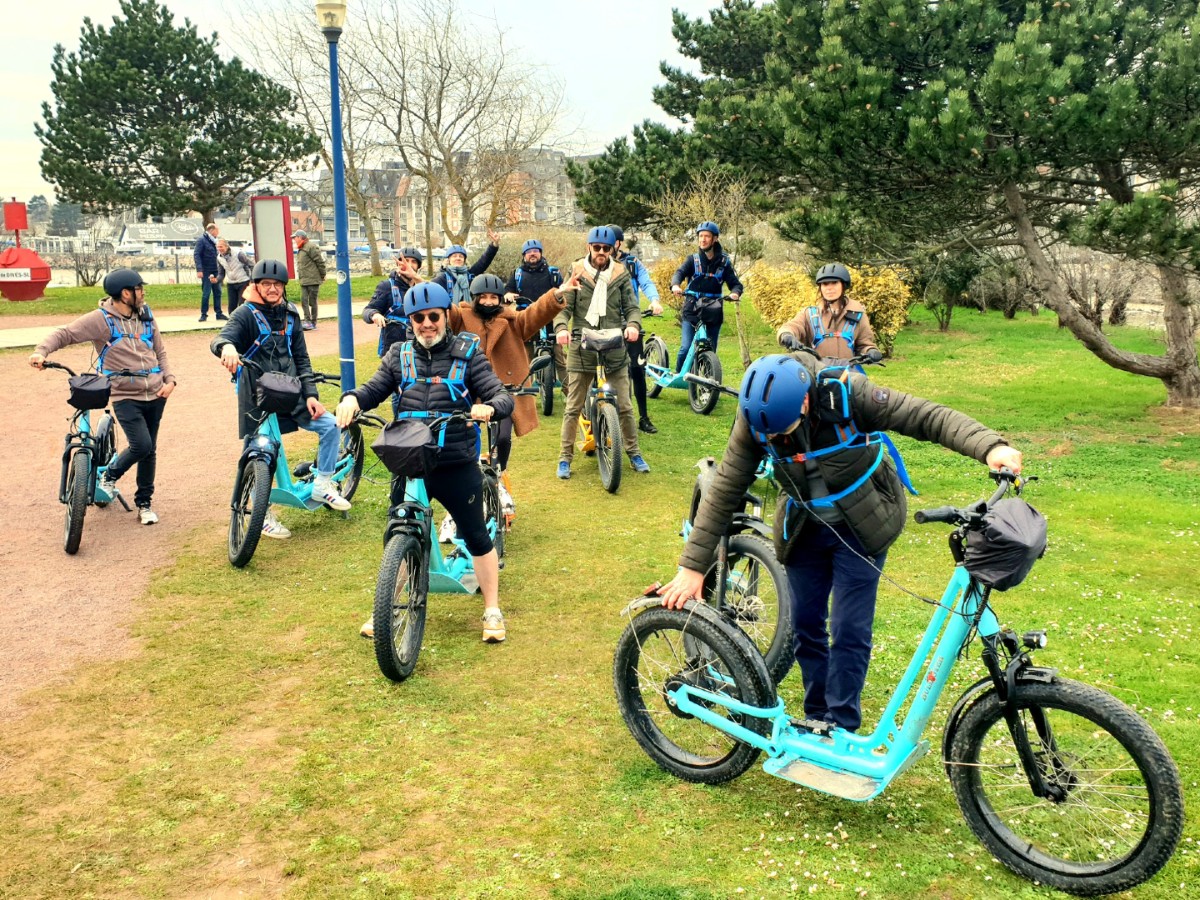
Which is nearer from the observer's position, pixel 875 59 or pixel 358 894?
pixel 358 894

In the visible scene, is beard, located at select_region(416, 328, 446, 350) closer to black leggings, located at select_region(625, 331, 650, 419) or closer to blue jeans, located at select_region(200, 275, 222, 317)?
black leggings, located at select_region(625, 331, 650, 419)

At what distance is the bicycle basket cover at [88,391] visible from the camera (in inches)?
281

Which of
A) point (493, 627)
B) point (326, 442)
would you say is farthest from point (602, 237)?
point (493, 627)

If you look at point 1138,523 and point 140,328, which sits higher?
point 140,328

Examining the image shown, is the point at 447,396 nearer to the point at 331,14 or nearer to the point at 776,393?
the point at 776,393

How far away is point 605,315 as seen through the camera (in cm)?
916

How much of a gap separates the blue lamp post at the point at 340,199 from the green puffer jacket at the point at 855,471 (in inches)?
281

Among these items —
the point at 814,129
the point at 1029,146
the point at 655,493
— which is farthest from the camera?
the point at 814,129

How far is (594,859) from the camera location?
3617mm

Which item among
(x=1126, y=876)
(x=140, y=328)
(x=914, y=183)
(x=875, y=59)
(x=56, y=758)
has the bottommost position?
(x=56, y=758)

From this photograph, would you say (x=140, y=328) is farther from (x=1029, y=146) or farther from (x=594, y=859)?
(x=1029, y=146)

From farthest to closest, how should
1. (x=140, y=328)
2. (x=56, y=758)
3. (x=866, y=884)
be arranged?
(x=140, y=328) → (x=56, y=758) → (x=866, y=884)

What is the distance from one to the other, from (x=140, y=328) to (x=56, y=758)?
4.13 m

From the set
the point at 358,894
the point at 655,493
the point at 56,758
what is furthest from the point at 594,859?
the point at 655,493
